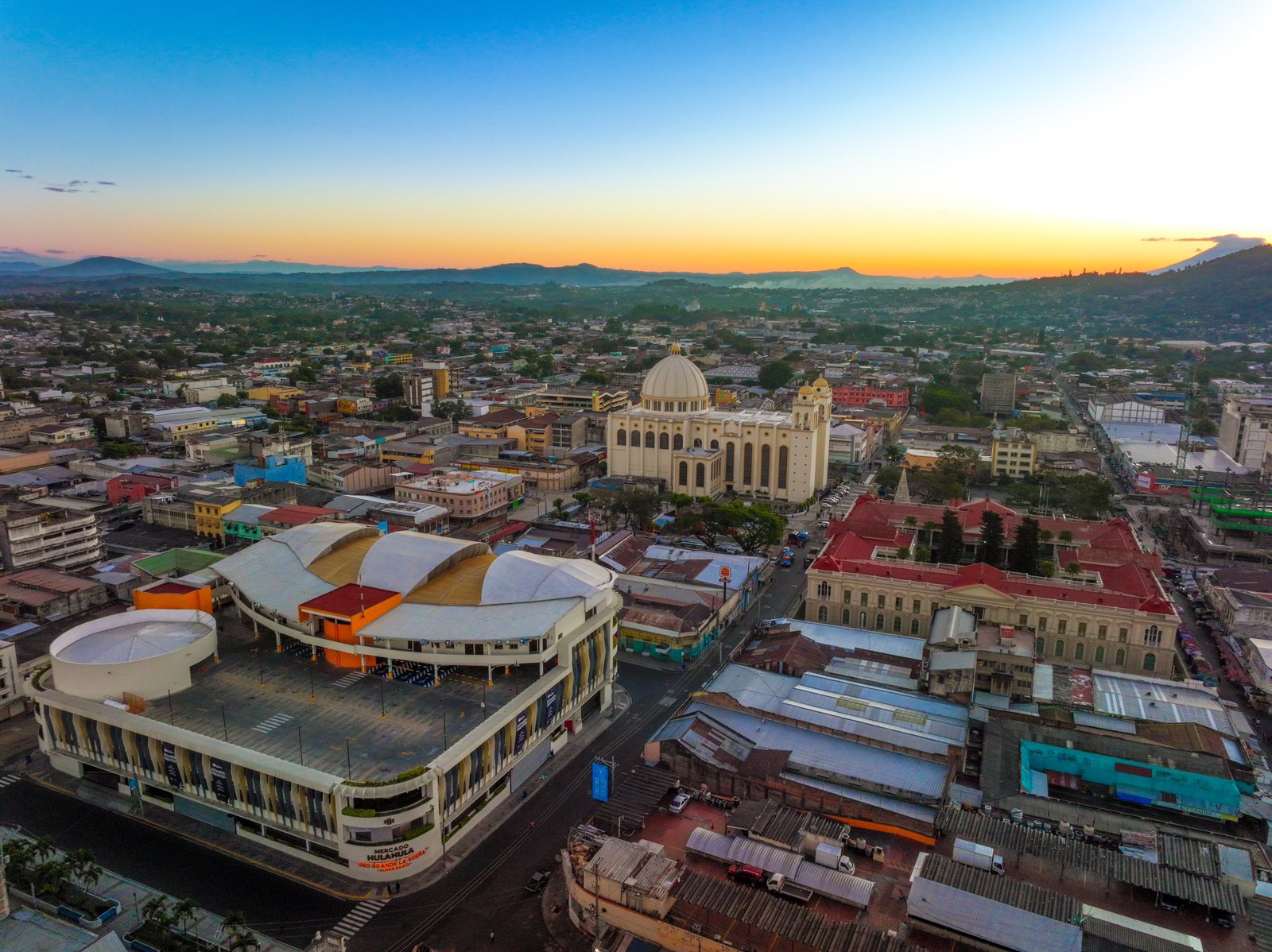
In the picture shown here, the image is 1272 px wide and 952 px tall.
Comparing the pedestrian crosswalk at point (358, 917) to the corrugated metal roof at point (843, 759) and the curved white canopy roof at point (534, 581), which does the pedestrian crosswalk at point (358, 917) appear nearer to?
the curved white canopy roof at point (534, 581)

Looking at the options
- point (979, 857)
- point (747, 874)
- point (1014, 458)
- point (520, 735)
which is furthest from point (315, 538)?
point (1014, 458)

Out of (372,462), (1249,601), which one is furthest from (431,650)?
(372,462)

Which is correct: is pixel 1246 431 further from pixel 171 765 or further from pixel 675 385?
pixel 171 765

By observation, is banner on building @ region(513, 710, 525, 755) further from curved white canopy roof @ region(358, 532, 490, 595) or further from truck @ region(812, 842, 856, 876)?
truck @ region(812, 842, 856, 876)

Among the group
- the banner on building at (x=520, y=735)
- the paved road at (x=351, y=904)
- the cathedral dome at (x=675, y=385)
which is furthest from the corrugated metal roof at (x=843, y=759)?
the cathedral dome at (x=675, y=385)

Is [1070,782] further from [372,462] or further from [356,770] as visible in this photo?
[372,462]

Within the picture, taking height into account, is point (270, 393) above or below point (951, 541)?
above
